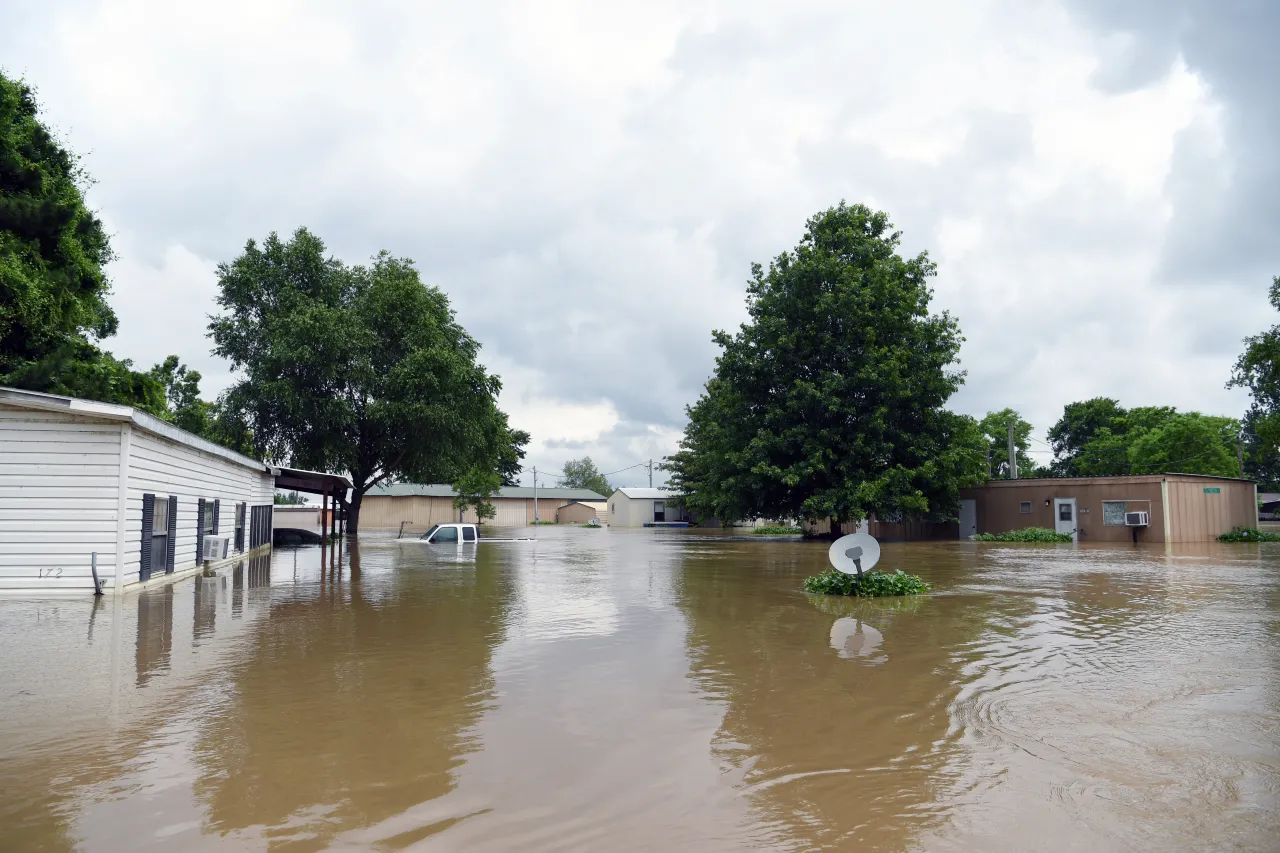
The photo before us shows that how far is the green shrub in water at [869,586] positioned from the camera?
51.2ft

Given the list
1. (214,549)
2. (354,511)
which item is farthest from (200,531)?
(354,511)

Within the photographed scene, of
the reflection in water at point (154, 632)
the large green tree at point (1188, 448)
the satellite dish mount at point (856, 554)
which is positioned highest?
the large green tree at point (1188, 448)

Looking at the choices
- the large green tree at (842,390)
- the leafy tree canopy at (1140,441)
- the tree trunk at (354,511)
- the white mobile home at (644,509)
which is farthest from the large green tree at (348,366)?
the leafy tree canopy at (1140,441)

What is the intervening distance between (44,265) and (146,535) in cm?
1518

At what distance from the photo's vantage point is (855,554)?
1553cm

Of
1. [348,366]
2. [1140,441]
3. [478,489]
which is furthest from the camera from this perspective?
[1140,441]

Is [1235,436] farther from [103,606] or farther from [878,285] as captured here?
[103,606]

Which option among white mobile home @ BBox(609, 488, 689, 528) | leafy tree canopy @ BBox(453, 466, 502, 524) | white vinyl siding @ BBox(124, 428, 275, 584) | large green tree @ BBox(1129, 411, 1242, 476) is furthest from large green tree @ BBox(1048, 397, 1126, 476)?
white vinyl siding @ BBox(124, 428, 275, 584)

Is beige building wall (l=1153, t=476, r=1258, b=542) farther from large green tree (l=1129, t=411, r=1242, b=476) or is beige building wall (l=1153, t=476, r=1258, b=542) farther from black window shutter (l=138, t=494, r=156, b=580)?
black window shutter (l=138, t=494, r=156, b=580)

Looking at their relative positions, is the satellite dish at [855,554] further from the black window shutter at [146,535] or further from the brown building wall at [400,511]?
the brown building wall at [400,511]

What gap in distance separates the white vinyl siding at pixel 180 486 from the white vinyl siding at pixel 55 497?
382mm

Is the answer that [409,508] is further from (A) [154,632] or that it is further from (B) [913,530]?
(A) [154,632]

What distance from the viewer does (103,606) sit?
1312cm

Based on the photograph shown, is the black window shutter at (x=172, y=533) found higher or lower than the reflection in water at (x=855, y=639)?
higher
